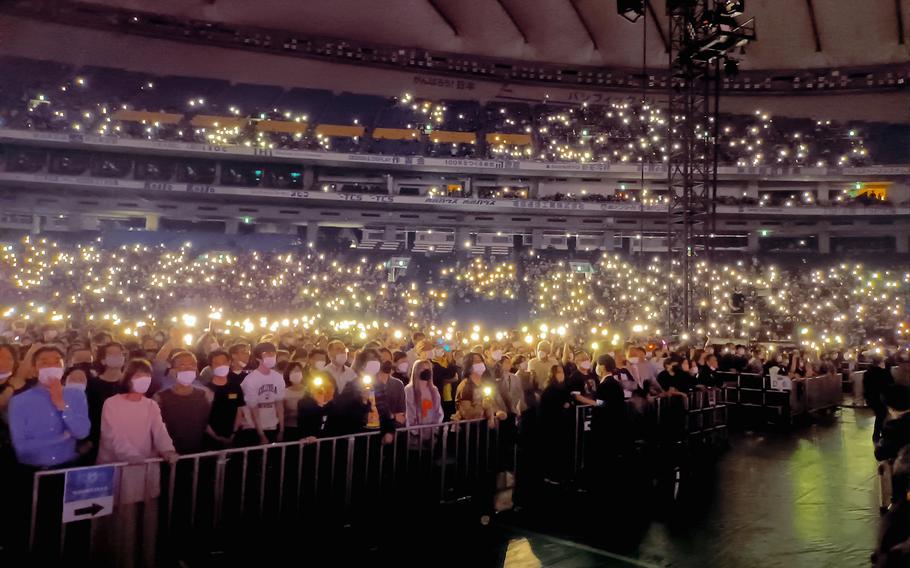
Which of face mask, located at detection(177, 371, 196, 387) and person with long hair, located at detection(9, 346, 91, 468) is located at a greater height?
face mask, located at detection(177, 371, 196, 387)

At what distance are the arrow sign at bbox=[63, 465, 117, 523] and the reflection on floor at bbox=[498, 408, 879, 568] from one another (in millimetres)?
3012

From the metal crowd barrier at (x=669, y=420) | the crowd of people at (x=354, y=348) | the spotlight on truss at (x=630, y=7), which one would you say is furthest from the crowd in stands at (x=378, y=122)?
the metal crowd barrier at (x=669, y=420)

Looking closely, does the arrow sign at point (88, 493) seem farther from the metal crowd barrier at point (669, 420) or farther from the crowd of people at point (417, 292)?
the crowd of people at point (417, 292)

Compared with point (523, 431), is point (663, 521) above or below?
below

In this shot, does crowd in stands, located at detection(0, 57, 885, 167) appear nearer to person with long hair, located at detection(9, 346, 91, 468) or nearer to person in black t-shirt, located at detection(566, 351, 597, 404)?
person in black t-shirt, located at detection(566, 351, 597, 404)

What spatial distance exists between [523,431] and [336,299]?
Result: 74.3 feet

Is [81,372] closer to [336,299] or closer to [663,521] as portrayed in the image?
[663,521]

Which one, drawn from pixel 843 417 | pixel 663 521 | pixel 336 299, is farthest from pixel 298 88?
pixel 663 521

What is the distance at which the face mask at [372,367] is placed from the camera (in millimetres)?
6379

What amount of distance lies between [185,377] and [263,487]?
1.16m

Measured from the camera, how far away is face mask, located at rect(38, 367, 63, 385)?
4.30 metres

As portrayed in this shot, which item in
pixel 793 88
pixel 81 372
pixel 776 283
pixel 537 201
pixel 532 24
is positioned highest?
pixel 532 24

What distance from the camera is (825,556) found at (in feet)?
16.8

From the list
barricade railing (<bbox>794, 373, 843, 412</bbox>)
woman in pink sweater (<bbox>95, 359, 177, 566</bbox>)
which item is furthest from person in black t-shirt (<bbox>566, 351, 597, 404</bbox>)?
barricade railing (<bbox>794, 373, 843, 412</bbox>)
